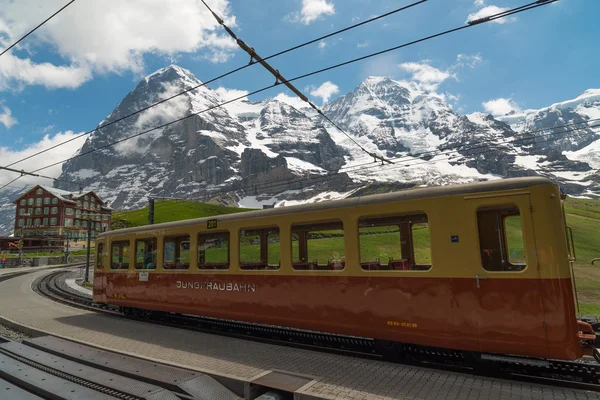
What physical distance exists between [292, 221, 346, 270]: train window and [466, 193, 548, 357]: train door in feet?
9.07

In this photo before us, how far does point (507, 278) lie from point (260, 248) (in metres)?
5.63

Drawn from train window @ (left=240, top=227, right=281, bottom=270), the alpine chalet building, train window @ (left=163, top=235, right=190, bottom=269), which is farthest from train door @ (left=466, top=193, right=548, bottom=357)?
the alpine chalet building

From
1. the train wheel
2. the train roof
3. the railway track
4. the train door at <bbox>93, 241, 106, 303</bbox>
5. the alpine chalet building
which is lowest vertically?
the railway track

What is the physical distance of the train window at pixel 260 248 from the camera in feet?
31.1

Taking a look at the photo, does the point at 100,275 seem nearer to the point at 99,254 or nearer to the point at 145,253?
the point at 99,254

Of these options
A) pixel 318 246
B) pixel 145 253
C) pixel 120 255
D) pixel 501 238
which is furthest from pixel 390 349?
pixel 120 255

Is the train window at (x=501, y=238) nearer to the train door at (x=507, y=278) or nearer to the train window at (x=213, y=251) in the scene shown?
the train door at (x=507, y=278)

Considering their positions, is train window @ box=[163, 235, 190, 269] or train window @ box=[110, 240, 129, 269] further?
train window @ box=[110, 240, 129, 269]

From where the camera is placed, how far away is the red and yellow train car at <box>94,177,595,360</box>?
20.4 ft

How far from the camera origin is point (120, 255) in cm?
1410

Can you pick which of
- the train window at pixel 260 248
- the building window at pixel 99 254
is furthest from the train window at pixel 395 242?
the building window at pixel 99 254

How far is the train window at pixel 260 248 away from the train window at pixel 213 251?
2.10 feet

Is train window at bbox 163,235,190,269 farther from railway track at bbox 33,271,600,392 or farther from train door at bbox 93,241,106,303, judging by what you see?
train door at bbox 93,241,106,303

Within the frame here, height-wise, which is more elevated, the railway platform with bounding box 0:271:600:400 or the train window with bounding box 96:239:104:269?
the train window with bounding box 96:239:104:269
